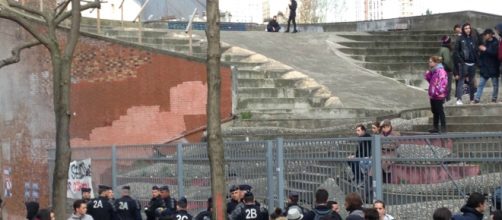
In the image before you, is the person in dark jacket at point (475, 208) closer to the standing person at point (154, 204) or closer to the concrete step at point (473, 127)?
the concrete step at point (473, 127)

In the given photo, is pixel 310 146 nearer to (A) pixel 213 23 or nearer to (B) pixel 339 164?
(B) pixel 339 164

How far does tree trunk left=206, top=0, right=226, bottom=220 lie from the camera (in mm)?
11422

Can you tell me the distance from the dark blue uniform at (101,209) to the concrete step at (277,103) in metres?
10.8

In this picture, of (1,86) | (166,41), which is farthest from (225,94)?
(1,86)

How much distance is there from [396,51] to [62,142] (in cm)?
2288

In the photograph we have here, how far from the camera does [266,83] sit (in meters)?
30.4

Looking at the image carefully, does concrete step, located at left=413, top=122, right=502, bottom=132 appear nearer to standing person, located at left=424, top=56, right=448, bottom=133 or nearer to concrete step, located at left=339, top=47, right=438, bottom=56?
standing person, located at left=424, top=56, right=448, bottom=133

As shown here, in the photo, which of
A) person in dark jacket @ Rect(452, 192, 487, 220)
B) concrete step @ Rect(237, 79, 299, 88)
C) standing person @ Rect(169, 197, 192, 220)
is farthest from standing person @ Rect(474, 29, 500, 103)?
concrete step @ Rect(237, 79, 299, 88)

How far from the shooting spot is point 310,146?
15289mm

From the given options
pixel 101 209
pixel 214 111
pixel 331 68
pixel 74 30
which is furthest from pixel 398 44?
pixel 214 111

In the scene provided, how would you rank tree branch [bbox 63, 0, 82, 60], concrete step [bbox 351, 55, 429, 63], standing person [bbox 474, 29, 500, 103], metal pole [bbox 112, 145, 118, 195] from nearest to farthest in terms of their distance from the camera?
tree branch [bbox 63, 0, 82, 60] → standing person [bbox 474, 29, 500, 103] → metal pole [bbox 112, 145, 118, 195] → concrete step [bbox 351, 55, 429, 63]

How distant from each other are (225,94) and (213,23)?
1658cm

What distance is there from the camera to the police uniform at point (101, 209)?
17.8m

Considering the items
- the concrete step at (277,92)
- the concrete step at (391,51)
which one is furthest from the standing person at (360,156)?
the concrete step at (391,51)
